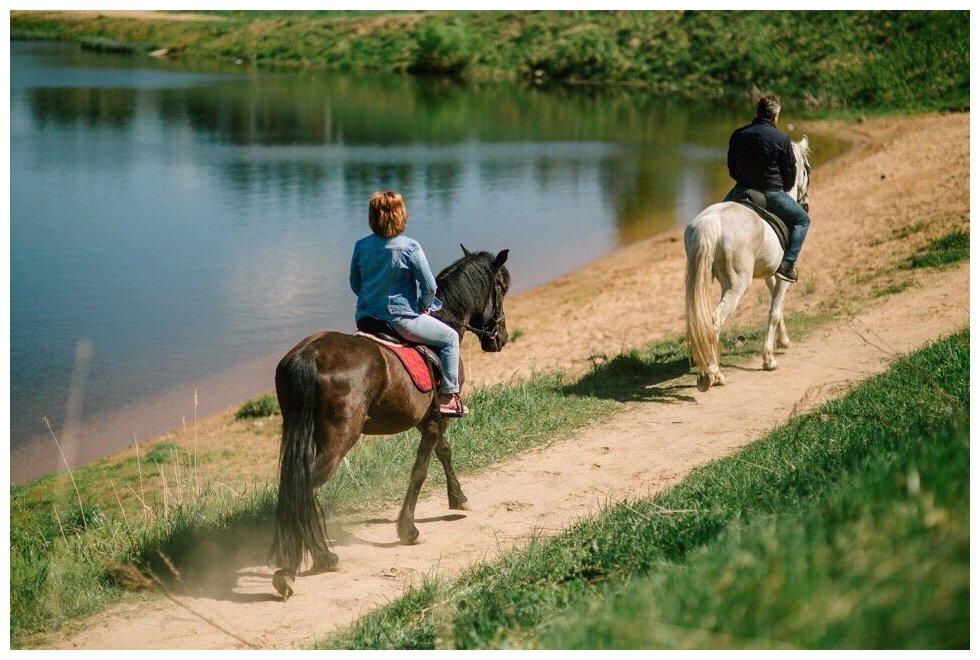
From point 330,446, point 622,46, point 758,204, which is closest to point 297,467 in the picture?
point 330,446

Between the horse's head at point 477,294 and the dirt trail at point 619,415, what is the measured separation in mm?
1420

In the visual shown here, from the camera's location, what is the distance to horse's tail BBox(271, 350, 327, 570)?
6.41m

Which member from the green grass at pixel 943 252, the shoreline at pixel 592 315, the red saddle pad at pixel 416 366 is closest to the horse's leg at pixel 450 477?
the red saddle pad at pixel 416 366

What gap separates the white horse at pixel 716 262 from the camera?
10.7 metres

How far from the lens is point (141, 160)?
31.4m

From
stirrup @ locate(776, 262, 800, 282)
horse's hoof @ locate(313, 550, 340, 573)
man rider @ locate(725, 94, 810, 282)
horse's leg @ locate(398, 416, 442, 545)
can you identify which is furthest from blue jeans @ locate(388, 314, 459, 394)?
stirrup @ locate(776, 262, 800, 282)

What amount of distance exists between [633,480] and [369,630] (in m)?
3.52

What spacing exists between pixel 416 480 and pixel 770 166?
19.5 feet

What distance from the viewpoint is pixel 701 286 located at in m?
10.7

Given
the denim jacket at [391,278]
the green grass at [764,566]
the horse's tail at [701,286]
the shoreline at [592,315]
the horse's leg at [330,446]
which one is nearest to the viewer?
the green grass at [764,566]

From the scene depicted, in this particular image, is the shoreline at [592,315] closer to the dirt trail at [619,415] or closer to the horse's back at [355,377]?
the dirt trail at [619,415]

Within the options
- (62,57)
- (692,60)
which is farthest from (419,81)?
(62,57)

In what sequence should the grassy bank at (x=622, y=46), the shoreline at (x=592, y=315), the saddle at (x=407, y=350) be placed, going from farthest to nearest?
the grassy bank at (x=622, y=46) < the shoreline at (x=592, y=315) < the saddle at (x=407, y=350)

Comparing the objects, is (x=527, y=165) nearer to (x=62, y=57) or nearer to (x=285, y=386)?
(x=285, y=386)
